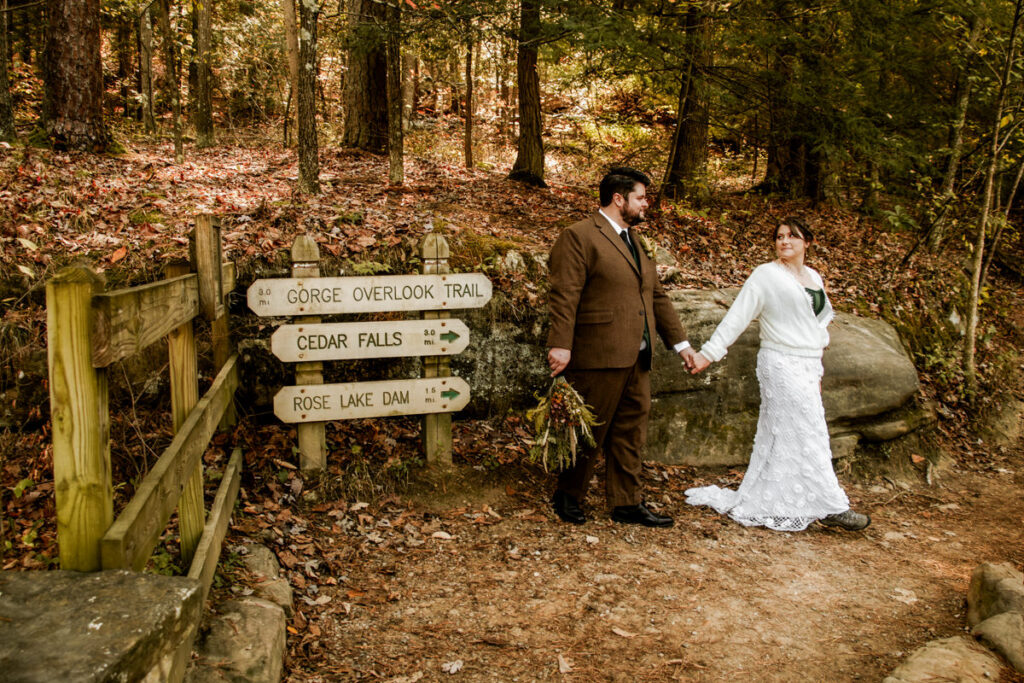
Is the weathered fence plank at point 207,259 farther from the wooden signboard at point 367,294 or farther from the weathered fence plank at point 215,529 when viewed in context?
the weathered fence plank at point 215,529

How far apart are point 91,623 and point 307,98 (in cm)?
732

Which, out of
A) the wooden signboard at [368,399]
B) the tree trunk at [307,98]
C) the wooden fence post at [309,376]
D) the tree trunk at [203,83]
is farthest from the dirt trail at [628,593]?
the tree trunk at [203,83]

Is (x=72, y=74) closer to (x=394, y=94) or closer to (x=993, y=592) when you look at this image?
(x=394, y=94)

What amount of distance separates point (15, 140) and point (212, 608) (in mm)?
8230

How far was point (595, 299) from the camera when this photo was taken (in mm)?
4867

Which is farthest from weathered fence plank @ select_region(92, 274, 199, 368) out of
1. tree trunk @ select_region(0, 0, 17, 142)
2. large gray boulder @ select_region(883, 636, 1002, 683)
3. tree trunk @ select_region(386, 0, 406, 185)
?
tree trunk @ select_region(0, 0, 17, 142)

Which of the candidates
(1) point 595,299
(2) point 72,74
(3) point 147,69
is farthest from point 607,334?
(3) point 147,69

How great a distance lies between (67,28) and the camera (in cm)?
972

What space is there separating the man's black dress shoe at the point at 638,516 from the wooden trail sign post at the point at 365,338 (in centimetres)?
144

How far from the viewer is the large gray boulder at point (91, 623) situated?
169cm

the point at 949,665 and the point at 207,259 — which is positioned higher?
the point at 207,259

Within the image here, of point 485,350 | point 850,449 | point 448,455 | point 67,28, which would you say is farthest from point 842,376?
point 67,28

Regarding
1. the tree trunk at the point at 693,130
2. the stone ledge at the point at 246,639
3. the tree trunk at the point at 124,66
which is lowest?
the stone ledge at the point at 246,639

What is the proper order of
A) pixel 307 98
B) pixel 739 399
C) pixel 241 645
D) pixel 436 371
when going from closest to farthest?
pixel 241 645
pixel 436 371
pixel 739 399
pixel 307 98
